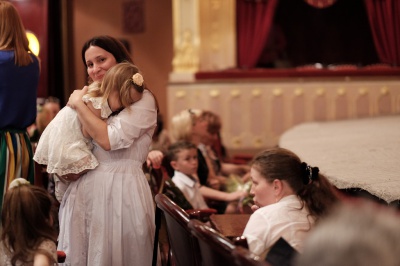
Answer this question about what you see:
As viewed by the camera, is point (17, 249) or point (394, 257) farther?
point (17, 249)

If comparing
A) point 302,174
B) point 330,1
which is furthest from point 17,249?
point 330,1

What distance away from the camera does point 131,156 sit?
3.13 meters

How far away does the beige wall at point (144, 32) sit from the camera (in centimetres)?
1119

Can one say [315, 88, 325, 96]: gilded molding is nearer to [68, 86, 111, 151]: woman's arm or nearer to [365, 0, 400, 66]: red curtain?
[365, 0, 400, 66]: red curtain

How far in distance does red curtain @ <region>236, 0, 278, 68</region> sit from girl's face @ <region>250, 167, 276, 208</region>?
291 inches

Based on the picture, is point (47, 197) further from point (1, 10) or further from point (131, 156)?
point (1, 10)

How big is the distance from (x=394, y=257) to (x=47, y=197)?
1.56m

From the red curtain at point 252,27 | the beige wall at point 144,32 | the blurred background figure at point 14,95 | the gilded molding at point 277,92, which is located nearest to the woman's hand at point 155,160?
the blurred background figure at point 14,95

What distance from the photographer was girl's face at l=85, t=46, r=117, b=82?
10.7 feet

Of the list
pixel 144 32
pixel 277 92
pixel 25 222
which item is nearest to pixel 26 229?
pixel 25 222

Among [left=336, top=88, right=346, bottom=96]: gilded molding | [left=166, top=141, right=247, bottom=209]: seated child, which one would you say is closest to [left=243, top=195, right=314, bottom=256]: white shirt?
[left=166, top=141, right=247, bottom=209]: seated child

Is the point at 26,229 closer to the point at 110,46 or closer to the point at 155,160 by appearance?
the point at 110,46

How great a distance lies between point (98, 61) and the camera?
3266mm

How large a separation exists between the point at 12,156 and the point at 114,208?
32.8 inches
